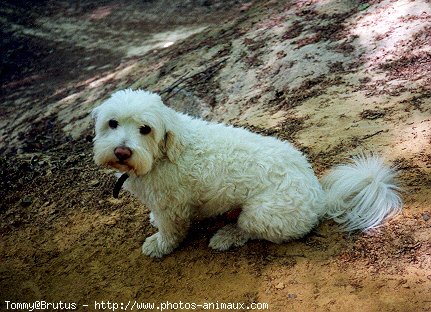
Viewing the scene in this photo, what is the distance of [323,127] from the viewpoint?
5098 millimetres

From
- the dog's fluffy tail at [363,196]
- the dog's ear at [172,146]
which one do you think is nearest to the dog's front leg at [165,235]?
the dog's ear at [172,146]

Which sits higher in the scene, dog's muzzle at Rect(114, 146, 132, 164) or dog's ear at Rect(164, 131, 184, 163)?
dog's muzzle at Rect(114, 146, 132, 164)

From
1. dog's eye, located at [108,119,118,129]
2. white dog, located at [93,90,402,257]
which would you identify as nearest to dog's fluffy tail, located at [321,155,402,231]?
white dog, located at [93,90,402,257]

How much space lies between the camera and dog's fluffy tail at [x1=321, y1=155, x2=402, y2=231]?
3316 millimetres

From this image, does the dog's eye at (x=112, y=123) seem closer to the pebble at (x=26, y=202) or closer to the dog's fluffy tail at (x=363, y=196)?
the dog's fluffy tail at (x=363, y=196)

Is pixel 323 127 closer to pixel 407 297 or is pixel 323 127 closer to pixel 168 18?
pixel 407 297

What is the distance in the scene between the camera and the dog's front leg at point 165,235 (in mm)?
3613

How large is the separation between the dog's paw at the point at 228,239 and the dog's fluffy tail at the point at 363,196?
81 cm

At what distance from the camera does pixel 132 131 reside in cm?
321

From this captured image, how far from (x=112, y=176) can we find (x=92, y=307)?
230 cm

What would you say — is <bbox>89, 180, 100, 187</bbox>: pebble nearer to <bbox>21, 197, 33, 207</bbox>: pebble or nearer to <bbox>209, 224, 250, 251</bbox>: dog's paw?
<bbox>21, 197, 33, 207</bbox>: pebble

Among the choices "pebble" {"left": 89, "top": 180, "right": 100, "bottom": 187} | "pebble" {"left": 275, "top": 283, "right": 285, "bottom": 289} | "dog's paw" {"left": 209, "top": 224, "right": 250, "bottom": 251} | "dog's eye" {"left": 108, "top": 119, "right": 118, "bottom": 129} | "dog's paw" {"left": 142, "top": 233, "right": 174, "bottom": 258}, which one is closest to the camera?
"pebble" {"left": 275, "top": 283, "right": 285, "bottom": 289}

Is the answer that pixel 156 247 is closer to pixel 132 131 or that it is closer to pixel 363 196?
pixel 132 131

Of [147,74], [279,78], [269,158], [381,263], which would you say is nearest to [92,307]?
[269,158]
